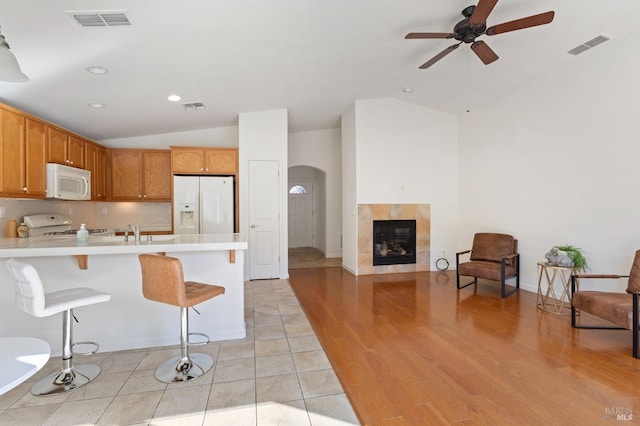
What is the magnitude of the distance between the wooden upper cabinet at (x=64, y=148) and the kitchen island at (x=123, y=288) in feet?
5.56

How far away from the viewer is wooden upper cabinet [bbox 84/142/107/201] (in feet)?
16.3

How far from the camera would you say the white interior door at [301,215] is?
31.4 feet

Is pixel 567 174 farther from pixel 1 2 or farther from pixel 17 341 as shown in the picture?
pixel 1 2

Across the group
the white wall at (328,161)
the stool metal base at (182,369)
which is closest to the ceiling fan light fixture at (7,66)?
the stool metal base at (182,369)

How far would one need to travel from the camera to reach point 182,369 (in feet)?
7.89

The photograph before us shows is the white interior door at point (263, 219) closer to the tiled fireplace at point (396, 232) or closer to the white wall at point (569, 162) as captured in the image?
the tiled fireplace at point (396, 232)

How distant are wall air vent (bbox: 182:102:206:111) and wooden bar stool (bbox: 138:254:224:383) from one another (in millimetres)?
2991

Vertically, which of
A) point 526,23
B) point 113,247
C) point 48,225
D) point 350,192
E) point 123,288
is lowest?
point 123,288

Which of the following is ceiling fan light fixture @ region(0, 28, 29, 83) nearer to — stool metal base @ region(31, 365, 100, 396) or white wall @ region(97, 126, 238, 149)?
stool metal base @ region(31, 365, 100, 396)

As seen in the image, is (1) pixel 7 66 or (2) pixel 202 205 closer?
(1) pixel 7 66

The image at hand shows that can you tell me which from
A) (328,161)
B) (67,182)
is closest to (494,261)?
(328,161)

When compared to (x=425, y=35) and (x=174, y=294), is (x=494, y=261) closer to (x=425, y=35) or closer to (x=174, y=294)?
(x=425, y=35)

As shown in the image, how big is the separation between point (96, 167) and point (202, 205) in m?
1.88

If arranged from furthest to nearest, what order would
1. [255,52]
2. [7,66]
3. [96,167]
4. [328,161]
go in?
[328,161] < [96,167] < [255,52] < [7,66]
